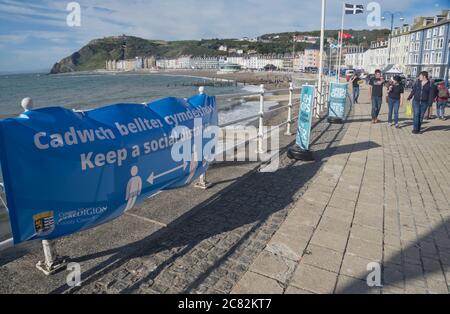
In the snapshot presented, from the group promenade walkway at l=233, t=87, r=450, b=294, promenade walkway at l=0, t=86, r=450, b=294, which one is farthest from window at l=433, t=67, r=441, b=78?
promenade walkway at l=0, t=86, r=450, b=294

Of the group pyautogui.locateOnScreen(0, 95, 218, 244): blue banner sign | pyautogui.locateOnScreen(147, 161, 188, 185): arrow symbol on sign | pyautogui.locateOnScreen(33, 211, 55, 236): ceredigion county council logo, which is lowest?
pyautogui.locateOnScreen(33, 211, 55, 236): ceredigion county council logo

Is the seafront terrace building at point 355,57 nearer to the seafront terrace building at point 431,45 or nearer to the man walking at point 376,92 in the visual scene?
the seafront terrace building at point 431,45

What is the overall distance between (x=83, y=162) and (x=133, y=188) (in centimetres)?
65

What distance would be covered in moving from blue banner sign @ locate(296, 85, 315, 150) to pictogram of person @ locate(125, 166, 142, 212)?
169 inches

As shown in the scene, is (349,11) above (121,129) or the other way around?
above

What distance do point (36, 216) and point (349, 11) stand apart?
1819 cm

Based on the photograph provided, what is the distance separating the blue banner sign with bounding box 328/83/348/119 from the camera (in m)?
11.5

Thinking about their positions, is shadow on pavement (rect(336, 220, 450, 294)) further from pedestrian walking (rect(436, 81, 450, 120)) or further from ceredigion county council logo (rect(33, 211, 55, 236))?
pedestrian walking (rect(436, 81, 450, 120))

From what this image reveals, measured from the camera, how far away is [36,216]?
2375 millimetres

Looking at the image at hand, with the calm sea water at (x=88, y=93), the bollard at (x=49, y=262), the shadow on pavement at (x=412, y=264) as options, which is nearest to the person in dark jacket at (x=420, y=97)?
the shadow on pavement at (x=412, y=264)

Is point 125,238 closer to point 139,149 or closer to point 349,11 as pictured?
point 139,149

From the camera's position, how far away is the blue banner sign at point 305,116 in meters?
6.59

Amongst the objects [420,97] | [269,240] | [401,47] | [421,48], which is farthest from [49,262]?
[401,47]
